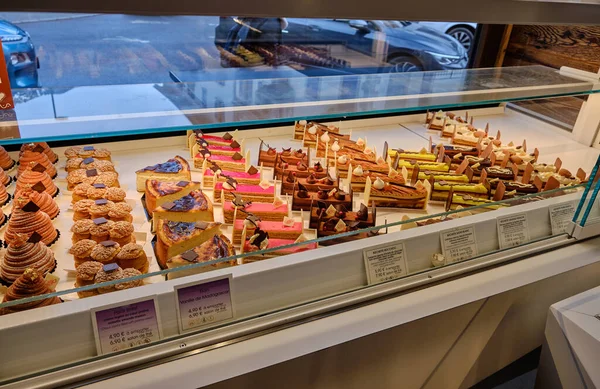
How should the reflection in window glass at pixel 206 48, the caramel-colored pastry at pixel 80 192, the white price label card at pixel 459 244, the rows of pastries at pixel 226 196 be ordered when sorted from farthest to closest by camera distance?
the reflection in window glass at pixel 206 48 → the caramel-colored pastry at pixel 80 192 → the white price label card at pixel 459 244 → the rows of pastries at pixel 226 196

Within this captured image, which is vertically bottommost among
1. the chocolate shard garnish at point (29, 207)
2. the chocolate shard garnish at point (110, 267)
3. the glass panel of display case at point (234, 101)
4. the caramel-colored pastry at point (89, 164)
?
the chocolate shard garnish at point (110, 267)

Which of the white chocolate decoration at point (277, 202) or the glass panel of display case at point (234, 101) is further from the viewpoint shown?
the white chocolate decoration at point (277, 202)

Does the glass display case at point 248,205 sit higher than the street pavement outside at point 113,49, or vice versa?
the street pavement outside at point 113,49

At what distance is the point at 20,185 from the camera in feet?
6.49

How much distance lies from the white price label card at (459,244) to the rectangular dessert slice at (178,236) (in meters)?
0.86

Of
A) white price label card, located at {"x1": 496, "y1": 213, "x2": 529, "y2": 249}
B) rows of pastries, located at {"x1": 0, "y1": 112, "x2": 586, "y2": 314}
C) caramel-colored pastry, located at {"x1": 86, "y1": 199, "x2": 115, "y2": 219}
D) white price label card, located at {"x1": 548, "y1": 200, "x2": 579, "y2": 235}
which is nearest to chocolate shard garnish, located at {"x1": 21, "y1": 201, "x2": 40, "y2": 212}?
rows of pastries, located at {"x1": 0, "y1": 112, "x2": 586, "y2": 314}

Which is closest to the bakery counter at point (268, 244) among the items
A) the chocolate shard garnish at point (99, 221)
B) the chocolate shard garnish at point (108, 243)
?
the chocolate shard garnish at point (108, 243)

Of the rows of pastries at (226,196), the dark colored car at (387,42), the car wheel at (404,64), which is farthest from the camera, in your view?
the car wheel at (404,64)

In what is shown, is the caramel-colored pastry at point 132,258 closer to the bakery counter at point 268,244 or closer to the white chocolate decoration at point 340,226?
the bakery counter at point 268,244

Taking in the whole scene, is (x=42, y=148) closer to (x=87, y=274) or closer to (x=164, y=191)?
(x=164, y=191)

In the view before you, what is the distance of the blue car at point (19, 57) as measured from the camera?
2.32 meters

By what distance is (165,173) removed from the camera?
219 centimetres

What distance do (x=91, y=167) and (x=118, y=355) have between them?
3.79 feet

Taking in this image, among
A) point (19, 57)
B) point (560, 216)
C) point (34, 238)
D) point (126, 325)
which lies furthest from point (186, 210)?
point (560, 216)
